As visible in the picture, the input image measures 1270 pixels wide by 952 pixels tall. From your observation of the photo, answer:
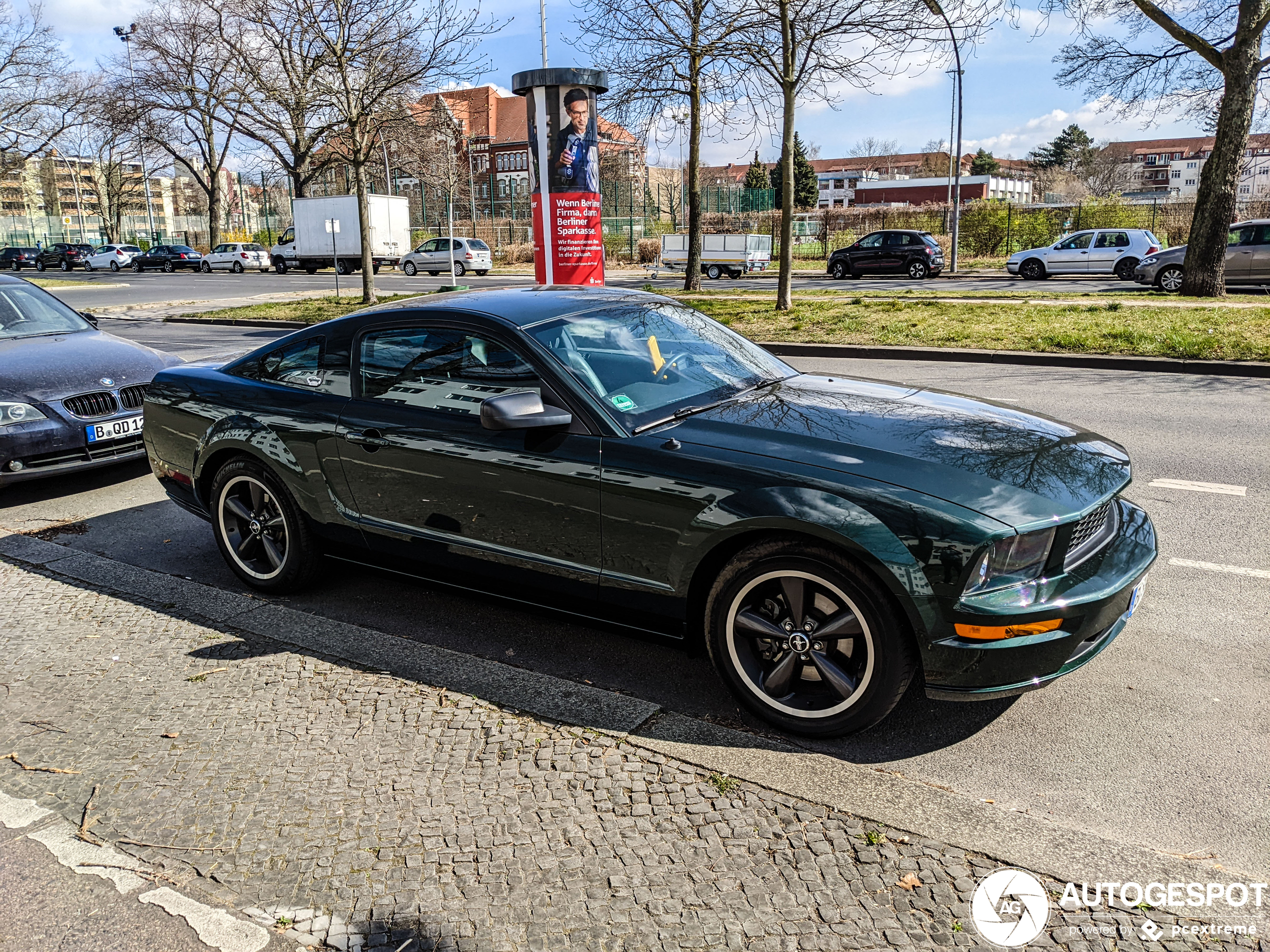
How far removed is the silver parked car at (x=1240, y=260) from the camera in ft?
71.4

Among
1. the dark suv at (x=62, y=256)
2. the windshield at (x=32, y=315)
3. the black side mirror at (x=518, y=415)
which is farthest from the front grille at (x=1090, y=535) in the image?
the dark suv at (x=62, y=256)

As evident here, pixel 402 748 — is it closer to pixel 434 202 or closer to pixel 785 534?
pixel 785 534

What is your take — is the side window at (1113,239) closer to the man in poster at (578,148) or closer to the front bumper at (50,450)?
the man in poster at (578,148)

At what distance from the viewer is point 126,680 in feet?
12.7

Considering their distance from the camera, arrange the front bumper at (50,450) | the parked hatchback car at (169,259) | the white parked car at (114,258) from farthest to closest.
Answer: the white parked car at (114,258)
the parked hatchback car at (169,259)
the front bumper at (50,450)

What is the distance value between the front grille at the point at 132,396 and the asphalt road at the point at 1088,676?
0.63m

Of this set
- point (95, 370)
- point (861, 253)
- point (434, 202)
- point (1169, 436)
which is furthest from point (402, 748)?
point (434, 202)

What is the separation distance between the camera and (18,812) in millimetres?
2998

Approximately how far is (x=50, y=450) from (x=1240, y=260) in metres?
24.4

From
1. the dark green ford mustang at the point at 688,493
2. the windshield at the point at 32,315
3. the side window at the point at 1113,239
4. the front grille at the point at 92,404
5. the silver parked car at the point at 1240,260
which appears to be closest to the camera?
the dark green ford mustang at the point at 688,493

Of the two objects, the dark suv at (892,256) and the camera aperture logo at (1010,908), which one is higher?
the dark suv at (892,256)

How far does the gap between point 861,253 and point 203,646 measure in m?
32.0

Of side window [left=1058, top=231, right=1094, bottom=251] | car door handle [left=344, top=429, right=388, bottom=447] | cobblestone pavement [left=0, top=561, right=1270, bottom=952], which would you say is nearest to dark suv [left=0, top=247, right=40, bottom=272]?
side window [left=1058, top=231, right=1094, bottom=251]

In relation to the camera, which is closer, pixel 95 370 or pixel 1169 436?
pixel 95 370
